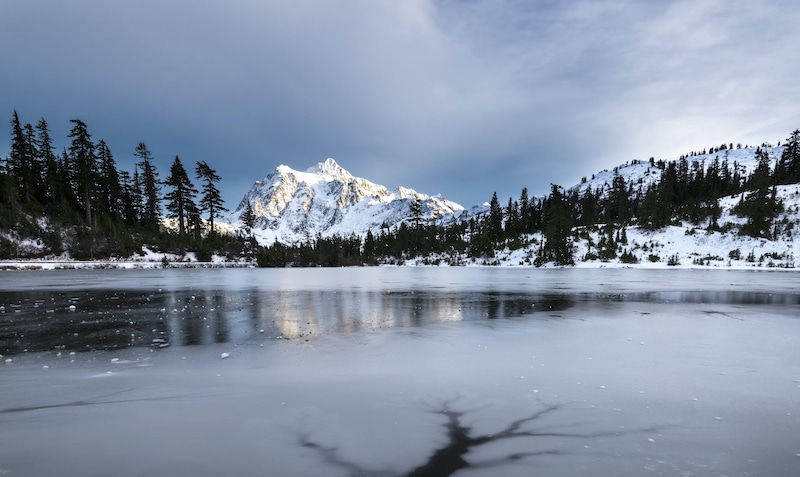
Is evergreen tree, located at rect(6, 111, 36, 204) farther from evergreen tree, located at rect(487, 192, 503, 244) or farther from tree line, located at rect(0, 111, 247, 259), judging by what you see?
evergreen tree, located at rect(487, 192, 503, 244)

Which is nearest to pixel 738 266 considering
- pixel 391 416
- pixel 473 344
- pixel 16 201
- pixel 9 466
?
pixel 473 344

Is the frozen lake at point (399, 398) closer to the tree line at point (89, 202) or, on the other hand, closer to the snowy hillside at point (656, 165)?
the tree line at point (89, 202)

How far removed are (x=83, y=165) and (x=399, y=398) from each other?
60.4 metres

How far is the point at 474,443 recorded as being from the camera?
3.58 meters

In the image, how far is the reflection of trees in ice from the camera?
10.2 ft

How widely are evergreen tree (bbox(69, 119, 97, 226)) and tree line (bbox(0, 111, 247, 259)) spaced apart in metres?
0.11

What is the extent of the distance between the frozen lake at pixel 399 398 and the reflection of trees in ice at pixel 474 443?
0.07 ft

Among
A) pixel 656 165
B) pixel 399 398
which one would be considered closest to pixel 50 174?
pixel 399 398

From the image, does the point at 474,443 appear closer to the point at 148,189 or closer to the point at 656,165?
the point at 148,189

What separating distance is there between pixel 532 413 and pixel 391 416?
67.6 inches

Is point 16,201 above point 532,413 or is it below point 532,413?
above

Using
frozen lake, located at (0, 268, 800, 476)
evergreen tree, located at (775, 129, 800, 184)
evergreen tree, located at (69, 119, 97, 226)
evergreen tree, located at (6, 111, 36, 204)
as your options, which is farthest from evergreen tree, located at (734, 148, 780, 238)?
evergreen tree, located at (6, 111, 36, 204)

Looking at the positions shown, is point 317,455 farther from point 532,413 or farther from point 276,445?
point 532,413

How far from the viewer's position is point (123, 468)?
3096mm
